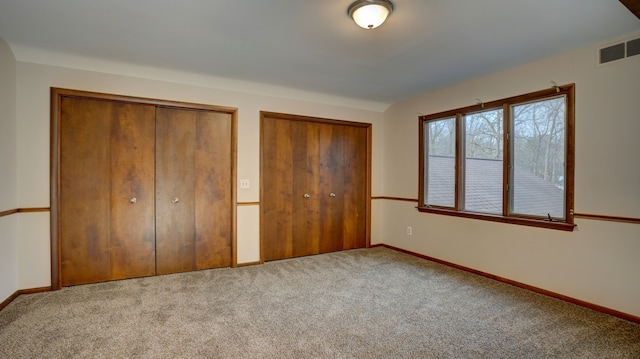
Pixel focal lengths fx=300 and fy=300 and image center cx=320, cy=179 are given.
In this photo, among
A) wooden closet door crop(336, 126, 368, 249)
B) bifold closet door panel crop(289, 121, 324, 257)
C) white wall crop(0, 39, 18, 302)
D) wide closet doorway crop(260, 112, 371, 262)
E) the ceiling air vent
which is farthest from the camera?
wooden closet door crop(336, 126, 368, 249)

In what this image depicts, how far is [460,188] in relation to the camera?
3824 millimetres

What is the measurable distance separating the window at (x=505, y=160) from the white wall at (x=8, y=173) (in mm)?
4494

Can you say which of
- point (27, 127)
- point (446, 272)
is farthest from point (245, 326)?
point (27, 127)

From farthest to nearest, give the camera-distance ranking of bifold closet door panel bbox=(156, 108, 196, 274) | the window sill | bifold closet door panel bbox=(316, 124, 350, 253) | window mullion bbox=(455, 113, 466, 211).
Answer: bifold closet door panel bbox=(316, 124, 350, 253) → window mullion bbox=(455, 113, 466, 211) → bifold closet door panel bbox=(156, 108, 196, 274) → the window sill

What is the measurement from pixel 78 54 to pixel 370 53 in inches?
111

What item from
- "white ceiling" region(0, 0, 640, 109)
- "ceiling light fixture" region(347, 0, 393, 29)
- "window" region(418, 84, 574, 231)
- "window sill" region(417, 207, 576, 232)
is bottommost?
"window sill" region(417, 207, 576, 232)

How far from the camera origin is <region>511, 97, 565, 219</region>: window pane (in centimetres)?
292

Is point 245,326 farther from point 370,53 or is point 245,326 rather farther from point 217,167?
point 370,53

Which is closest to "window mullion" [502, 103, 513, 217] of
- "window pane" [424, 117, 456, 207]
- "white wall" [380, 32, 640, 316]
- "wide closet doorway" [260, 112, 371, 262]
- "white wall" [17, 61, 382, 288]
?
"white wall" [380, 32, 640, 316]

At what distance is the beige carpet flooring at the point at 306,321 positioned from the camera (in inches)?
78.2

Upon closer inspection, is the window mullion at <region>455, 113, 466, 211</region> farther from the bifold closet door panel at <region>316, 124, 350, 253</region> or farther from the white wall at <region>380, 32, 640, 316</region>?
the bifold closet door panel at <region>316, 124, 350, 253</region>

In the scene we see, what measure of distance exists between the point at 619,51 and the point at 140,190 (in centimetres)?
472

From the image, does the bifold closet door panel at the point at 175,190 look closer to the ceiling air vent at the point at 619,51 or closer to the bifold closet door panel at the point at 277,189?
the bifold closet door panel at the point at 277,189

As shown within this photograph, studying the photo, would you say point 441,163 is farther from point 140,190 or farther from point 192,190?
point 140,190
